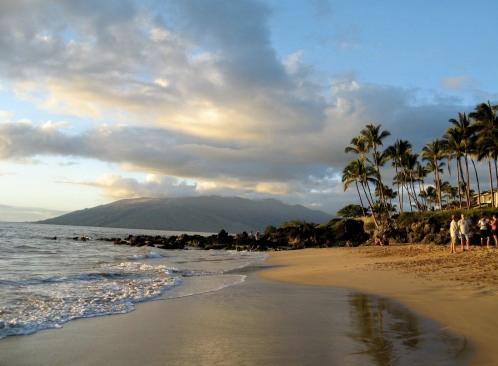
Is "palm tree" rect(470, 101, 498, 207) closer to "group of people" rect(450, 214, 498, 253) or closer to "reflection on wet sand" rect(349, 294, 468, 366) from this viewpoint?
"group of people" rect(450, 214, 498, 253)

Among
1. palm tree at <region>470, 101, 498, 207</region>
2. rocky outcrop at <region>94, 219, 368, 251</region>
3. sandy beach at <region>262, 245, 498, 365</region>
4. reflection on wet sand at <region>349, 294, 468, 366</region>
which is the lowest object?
reflection on wet sand at <region>349, 294, 468, 366</region>

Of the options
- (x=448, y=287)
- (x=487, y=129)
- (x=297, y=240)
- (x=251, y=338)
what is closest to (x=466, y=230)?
(x=448, y=287)

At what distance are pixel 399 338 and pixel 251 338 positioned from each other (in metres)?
2.22

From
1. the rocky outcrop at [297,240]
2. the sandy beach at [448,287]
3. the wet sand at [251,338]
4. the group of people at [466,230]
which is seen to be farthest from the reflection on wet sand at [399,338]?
the rocky outcrop at [297,240]

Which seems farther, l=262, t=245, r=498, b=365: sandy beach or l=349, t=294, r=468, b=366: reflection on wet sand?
l=262, t=245, r=498, b=365: sandy beach

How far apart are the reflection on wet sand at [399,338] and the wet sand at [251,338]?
1cm

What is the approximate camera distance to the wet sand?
583cm

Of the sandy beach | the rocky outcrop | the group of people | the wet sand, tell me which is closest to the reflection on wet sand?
the wet sand

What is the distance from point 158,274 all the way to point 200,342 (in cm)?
1156

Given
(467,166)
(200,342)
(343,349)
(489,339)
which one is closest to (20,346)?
(200,342)

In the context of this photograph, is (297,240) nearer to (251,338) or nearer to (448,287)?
(448,287)

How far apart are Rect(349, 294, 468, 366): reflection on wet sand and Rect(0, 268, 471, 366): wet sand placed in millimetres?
12

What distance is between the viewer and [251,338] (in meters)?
6.89

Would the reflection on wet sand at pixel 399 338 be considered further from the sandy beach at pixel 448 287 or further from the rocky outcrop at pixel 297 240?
the rocky outcrop at pixel 297 240
